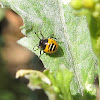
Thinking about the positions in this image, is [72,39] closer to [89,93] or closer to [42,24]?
[42,24]

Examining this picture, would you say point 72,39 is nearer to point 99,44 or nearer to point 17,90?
point 99,44

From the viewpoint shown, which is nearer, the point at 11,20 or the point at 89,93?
the point at 89,93

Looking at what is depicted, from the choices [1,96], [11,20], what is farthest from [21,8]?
[11,20]

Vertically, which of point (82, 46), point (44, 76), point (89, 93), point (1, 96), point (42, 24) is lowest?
point (1, 96)

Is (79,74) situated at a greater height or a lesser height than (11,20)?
lesser

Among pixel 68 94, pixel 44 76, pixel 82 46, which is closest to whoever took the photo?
pixel 44 76

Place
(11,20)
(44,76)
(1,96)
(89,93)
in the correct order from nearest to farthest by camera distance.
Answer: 1. (44,76)
2. (89,93)
3. (1,96)
4. (11,20)
